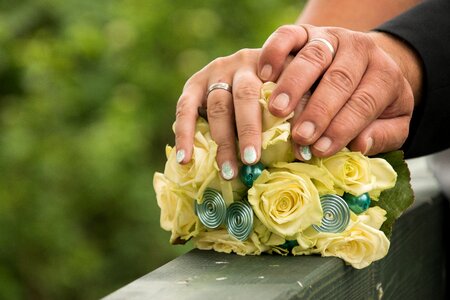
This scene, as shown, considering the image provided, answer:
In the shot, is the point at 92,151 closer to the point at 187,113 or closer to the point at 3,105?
the point at 3,105

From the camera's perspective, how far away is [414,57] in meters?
1.71

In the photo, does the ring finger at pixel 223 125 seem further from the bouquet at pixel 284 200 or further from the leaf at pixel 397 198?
the leaf at pixel 397 198

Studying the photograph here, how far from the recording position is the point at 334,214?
1425mm

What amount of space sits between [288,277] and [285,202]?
0.16 metres

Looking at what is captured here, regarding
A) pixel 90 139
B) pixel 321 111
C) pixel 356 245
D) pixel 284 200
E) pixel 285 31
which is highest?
pixel 285 31

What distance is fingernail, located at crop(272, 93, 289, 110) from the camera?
55.0 inches

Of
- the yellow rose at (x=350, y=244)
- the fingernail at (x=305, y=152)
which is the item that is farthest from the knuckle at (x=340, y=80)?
the yellow rose at (x=350, y=244)

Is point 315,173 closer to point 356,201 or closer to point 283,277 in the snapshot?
point 356,201

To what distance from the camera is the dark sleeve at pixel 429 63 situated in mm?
1723

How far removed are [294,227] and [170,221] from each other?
0.23m

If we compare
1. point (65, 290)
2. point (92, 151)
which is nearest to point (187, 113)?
point (92, 151)

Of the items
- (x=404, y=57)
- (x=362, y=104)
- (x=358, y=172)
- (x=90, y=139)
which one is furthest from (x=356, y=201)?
(x=90, y=139)

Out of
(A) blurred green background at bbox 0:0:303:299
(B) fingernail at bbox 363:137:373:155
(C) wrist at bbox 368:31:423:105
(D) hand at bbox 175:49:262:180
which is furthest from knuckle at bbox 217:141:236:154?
(A) blurred green background at bbox 0:0:303:299

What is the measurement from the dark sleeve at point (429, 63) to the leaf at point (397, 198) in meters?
0.21
